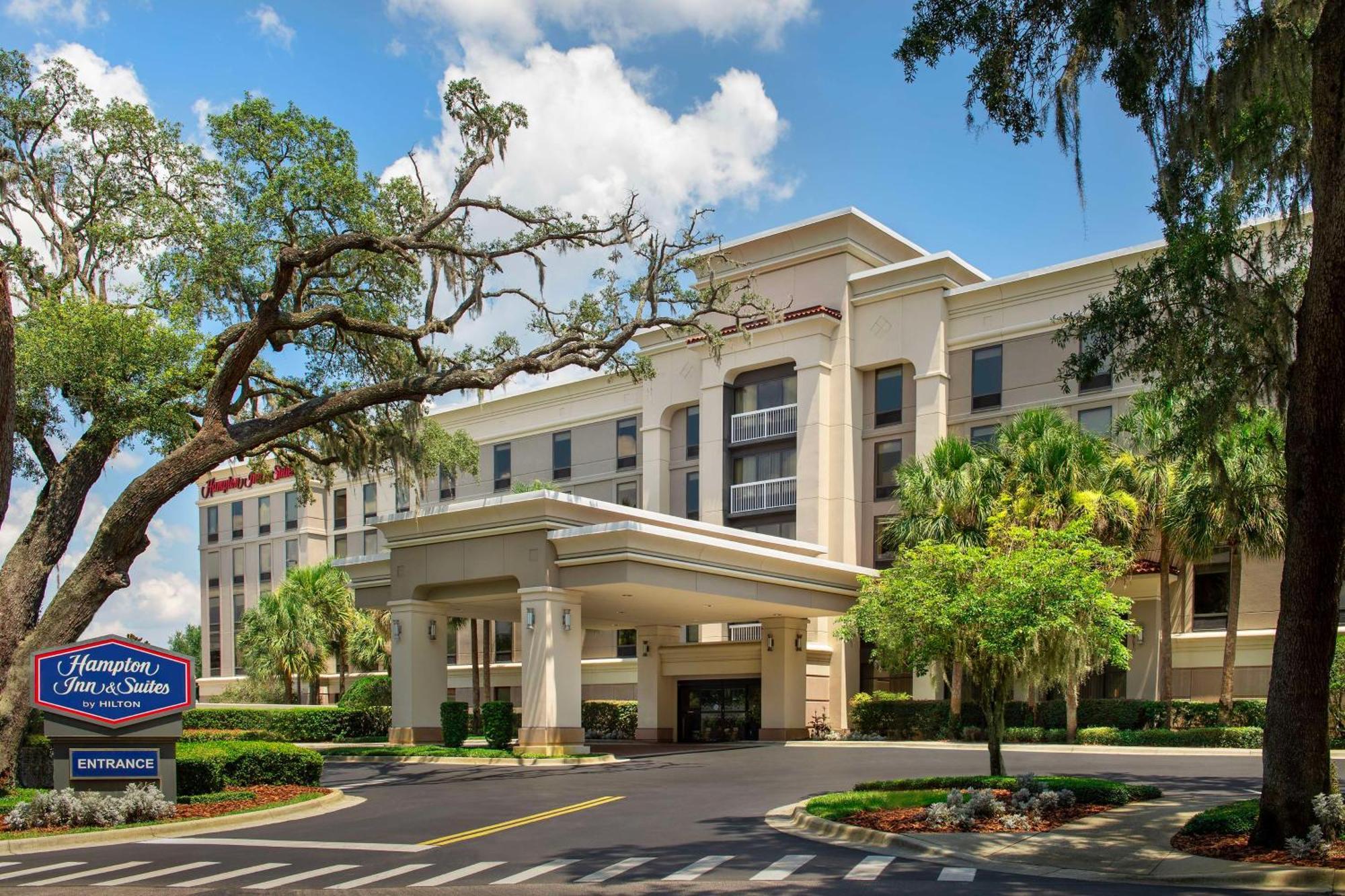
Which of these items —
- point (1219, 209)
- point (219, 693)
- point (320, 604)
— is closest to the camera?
point (1219, 209)

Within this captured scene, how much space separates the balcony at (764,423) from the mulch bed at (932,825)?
2682 cm

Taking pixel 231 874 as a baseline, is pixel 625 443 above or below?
above

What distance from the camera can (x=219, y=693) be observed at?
66312 millimetres

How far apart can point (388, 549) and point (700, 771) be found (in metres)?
13.9

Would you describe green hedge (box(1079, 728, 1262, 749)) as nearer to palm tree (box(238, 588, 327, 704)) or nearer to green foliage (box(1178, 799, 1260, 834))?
green foliage (box(1178, 799, 1260, 834))

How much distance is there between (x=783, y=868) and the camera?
14078 mm

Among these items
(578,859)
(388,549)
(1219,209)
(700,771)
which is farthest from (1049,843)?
(388,549)

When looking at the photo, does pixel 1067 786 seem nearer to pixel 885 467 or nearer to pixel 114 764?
pixel 114 764

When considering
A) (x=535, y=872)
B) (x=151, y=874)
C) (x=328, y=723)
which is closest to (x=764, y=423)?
(x=328, y=723)

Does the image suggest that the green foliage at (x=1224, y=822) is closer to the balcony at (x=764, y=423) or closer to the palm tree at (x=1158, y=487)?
the palm tree at (x=1158, y=487)

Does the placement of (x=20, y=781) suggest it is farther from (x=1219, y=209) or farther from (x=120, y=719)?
(x=1219, y=209)

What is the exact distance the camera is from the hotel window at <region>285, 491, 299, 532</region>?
65.1m

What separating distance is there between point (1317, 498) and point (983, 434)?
27508mm

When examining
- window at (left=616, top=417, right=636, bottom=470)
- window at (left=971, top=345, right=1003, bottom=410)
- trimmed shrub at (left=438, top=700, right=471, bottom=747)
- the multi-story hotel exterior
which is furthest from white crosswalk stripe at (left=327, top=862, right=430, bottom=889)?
window at (left=616, top=417, right=636, bottom=470)
